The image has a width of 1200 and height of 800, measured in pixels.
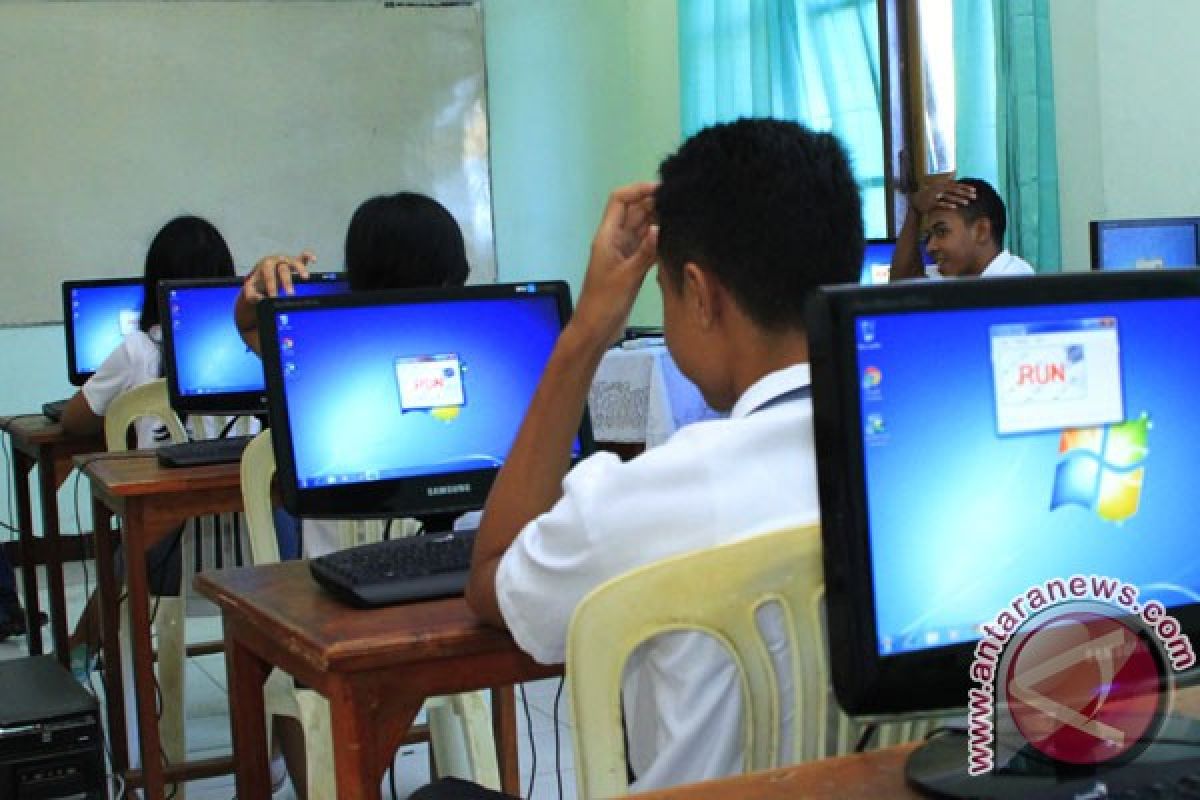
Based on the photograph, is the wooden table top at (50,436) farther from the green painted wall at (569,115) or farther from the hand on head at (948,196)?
the green painted wall at (569,115)

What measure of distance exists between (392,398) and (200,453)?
1.13 meters

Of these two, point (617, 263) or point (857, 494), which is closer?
point (857, 494)

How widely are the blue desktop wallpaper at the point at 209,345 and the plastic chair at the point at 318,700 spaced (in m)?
0.97

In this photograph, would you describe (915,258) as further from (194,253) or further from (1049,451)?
(1049,451)

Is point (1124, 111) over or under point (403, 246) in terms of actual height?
over

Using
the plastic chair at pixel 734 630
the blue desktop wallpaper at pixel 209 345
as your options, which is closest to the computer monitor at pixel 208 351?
the blue desktop wallpaper at pixel 209 345

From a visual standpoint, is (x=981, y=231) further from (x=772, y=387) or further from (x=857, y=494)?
(x=857, y=494)

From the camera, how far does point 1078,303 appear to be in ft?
3.72

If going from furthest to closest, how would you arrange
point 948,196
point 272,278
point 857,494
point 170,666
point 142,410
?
point 948,196 → point 142,410 → point 170,666 → point 272,278 → point 857,494

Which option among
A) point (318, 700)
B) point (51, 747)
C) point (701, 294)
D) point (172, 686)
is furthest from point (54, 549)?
point (701, 294)

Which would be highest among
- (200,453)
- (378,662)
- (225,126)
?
(225,126)

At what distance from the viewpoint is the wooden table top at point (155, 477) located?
304cm

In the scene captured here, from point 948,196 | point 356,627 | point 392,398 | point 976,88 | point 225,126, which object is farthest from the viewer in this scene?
point 225,126

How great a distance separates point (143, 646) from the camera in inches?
122
